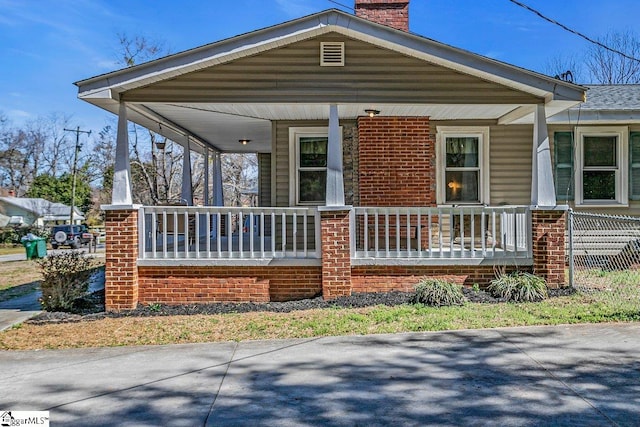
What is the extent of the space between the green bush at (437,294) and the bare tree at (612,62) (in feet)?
81.6

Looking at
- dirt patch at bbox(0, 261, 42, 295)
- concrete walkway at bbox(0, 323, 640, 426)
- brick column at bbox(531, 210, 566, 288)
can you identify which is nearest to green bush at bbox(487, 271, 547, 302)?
brick column at bbox(531, 210, 566, 288)

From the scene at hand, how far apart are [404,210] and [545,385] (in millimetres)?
4194

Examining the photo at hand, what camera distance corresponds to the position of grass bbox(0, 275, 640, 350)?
19.2 ft

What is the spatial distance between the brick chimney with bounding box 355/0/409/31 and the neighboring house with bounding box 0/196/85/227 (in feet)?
143

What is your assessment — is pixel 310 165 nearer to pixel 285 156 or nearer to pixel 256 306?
pixel 285 156

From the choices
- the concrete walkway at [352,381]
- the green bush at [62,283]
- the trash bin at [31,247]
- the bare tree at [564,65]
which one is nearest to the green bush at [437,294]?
the concrete walkway at [352,381]

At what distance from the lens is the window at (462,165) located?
968cm

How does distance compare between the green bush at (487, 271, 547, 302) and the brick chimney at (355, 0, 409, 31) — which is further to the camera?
the brick chimney at (355, 0, 409, 31)

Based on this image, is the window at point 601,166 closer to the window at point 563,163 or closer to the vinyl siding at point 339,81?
the window at point 563,163

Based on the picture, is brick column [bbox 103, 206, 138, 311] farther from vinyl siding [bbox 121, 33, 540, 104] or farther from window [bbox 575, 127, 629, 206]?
window [bbox 575, 127, 629, 206]

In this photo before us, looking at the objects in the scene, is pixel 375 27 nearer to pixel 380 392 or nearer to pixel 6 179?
pixel 380 392

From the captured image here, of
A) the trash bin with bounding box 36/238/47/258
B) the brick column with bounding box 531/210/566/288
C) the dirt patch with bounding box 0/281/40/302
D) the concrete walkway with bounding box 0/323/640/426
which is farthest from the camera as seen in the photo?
the trash bin with bounding box 36/238/47/258

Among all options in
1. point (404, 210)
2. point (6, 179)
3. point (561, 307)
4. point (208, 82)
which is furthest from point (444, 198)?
point (6, 179)

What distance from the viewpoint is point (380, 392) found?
391 cm
